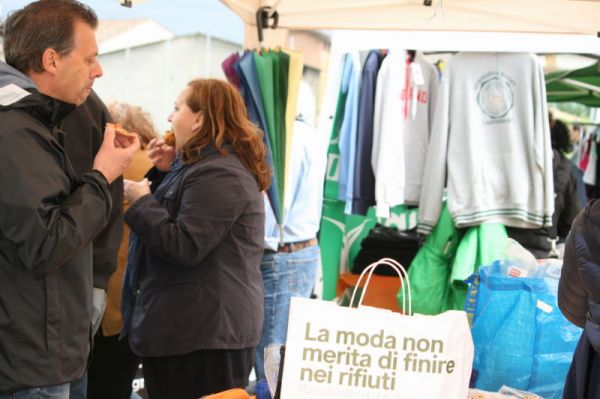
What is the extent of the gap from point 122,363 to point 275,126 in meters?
1.19

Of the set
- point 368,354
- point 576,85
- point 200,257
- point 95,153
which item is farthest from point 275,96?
point 576,85

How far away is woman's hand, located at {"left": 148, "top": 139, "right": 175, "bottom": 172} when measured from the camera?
2959 millimetres

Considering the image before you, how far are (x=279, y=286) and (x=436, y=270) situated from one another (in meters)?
0.78

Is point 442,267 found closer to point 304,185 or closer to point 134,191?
point 304,185

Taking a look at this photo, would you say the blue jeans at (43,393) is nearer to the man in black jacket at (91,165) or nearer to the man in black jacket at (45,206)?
the man in black jacket at (45,206)

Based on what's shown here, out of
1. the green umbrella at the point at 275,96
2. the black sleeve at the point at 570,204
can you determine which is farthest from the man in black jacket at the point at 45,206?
the black sleeve at the point at 570,204

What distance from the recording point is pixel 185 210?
2.48 meters

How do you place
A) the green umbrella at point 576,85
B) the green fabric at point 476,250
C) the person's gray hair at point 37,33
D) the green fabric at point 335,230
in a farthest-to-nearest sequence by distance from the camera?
1. the green umbrella at point 576,85
2. the green fabric at point 335,230
3. the green fabric at point 476,250
4. the person's gray hair at point 37,33

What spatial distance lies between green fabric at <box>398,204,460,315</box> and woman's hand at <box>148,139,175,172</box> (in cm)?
134

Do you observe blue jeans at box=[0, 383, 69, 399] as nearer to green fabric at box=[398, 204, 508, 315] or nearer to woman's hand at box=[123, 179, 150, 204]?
woman's hand at box=[123, 179, 150, 204]

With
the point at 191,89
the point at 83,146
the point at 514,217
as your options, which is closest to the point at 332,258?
the point at 514,217

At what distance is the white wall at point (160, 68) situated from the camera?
10.6 m

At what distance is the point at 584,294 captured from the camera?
175 cm

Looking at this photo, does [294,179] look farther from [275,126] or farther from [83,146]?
[83,146]
